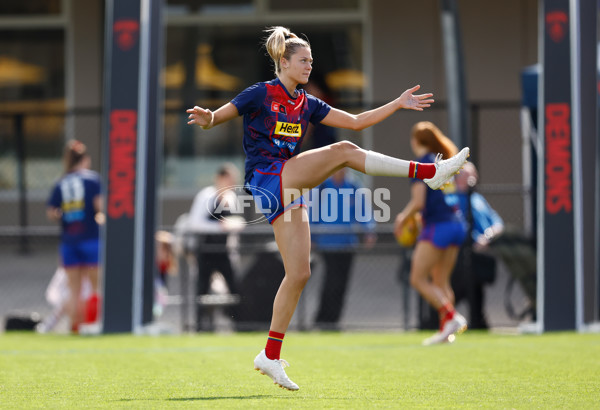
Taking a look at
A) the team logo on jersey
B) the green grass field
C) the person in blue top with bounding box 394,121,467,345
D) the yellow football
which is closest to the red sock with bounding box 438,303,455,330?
the person in blue top with bounding box 394,121,467,345

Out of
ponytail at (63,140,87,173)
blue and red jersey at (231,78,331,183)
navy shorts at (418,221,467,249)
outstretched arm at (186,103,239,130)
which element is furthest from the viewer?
ponytail at (63,140,87,173)

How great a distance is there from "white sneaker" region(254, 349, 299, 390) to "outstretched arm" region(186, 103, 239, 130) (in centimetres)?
137

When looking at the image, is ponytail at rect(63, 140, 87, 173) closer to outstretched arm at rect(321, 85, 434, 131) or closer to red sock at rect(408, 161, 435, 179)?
outstretched arm at rect(321, 85, 434, 131)

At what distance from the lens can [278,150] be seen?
5.97 m

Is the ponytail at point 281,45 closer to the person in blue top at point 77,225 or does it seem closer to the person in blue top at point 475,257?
the person in blue top at point 475,257

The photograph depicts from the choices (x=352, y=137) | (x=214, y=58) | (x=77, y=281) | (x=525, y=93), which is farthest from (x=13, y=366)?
(x=214, y=58)

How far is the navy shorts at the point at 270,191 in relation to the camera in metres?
5.82

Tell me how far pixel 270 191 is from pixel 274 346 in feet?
2.97

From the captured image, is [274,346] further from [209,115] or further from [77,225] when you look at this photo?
[77,225]

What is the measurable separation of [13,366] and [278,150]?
2878mm

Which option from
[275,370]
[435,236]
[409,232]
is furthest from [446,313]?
[275,370]

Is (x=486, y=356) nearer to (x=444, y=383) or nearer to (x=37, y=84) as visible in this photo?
(x=444, y=383)

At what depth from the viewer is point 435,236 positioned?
30.5 feet

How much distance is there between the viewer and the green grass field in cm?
543
